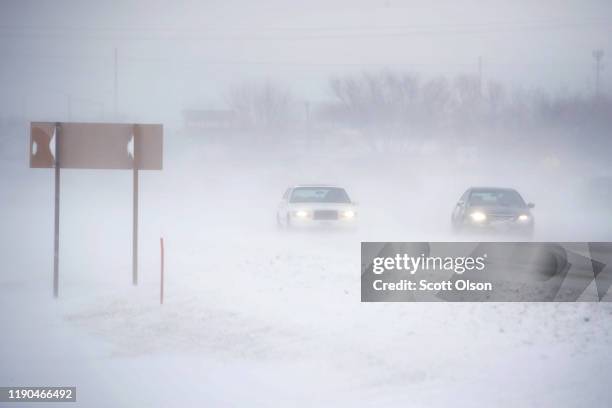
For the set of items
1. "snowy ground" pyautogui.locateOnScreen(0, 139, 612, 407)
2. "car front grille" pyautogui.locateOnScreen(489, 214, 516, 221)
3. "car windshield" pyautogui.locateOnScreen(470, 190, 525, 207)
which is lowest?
"snowy ground" pyautogui.locateOnScreen(0, 139, 612, 407)

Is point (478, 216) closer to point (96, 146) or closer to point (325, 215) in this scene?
point (325, 215)

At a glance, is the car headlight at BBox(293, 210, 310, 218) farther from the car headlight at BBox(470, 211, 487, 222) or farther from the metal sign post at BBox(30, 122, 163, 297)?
the metal sign post at BBox(30, 122, 163, 297)

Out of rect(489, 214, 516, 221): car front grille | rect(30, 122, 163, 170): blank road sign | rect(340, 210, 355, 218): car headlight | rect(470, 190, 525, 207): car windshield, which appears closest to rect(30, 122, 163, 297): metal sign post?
rect(30, 122, 163, 170): blank road sign

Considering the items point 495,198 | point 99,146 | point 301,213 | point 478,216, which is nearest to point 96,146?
point 99,146

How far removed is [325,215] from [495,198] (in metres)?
4.92

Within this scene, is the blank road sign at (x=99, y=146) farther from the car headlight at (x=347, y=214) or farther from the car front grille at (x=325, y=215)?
the car headlight at (x=347, y=214)

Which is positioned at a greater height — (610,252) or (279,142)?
(279,142)

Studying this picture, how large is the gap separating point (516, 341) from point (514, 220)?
37.6 feet

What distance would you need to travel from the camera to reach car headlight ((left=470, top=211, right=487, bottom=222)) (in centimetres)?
1914

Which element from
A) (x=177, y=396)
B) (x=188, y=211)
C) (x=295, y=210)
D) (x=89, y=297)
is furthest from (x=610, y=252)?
(x=188, y=211)

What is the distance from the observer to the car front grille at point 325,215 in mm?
19703

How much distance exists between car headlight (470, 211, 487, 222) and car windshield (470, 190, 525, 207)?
426mm

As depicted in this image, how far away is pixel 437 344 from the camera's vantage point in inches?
318

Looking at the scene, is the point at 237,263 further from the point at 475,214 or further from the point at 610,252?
the point at 610,252
